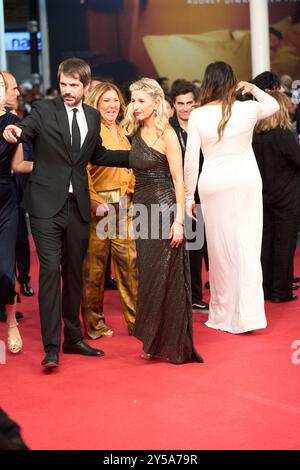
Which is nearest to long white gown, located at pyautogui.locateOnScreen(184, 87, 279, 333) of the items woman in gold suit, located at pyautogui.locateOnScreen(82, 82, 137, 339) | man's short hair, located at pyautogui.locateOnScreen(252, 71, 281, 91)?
woman in gold suit, located at pyautogui.locateOnScreen(82, 82, 137, 339)

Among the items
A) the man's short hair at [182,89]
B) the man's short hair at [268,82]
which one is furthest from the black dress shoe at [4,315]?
the man's short hair at [268,82]

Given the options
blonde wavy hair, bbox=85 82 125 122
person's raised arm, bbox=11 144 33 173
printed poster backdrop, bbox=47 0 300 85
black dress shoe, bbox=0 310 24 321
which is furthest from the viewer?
printed poster backdrop, bbox=47 0 300 85

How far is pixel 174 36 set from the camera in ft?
64.5

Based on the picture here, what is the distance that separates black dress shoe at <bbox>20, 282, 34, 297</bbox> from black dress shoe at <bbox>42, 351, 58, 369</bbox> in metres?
2.52

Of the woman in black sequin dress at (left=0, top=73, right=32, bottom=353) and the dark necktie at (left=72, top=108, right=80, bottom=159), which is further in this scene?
the woman in black sequin dress at (left=0, top=73, right=32, bottom=353)

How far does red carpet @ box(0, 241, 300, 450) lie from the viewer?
4188 millimetres

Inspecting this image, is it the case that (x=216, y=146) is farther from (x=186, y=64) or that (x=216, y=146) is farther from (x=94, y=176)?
(x=186, y=64)

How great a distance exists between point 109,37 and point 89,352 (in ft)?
48.8

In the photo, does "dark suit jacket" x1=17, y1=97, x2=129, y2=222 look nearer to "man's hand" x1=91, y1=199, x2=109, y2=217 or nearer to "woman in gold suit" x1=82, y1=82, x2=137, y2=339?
"man's hand" x1=91, y1=199, x2=109, y2=217

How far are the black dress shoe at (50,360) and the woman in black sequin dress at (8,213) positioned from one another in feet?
1.83

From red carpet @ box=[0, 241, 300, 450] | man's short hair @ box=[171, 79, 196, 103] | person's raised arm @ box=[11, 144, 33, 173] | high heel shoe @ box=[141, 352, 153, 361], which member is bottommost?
high heel shoe @ box=[141, 352, 153, 361]

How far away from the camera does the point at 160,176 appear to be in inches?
Result: 222

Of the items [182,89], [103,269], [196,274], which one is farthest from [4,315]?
[182,89]

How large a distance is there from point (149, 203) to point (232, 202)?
2.85ft
